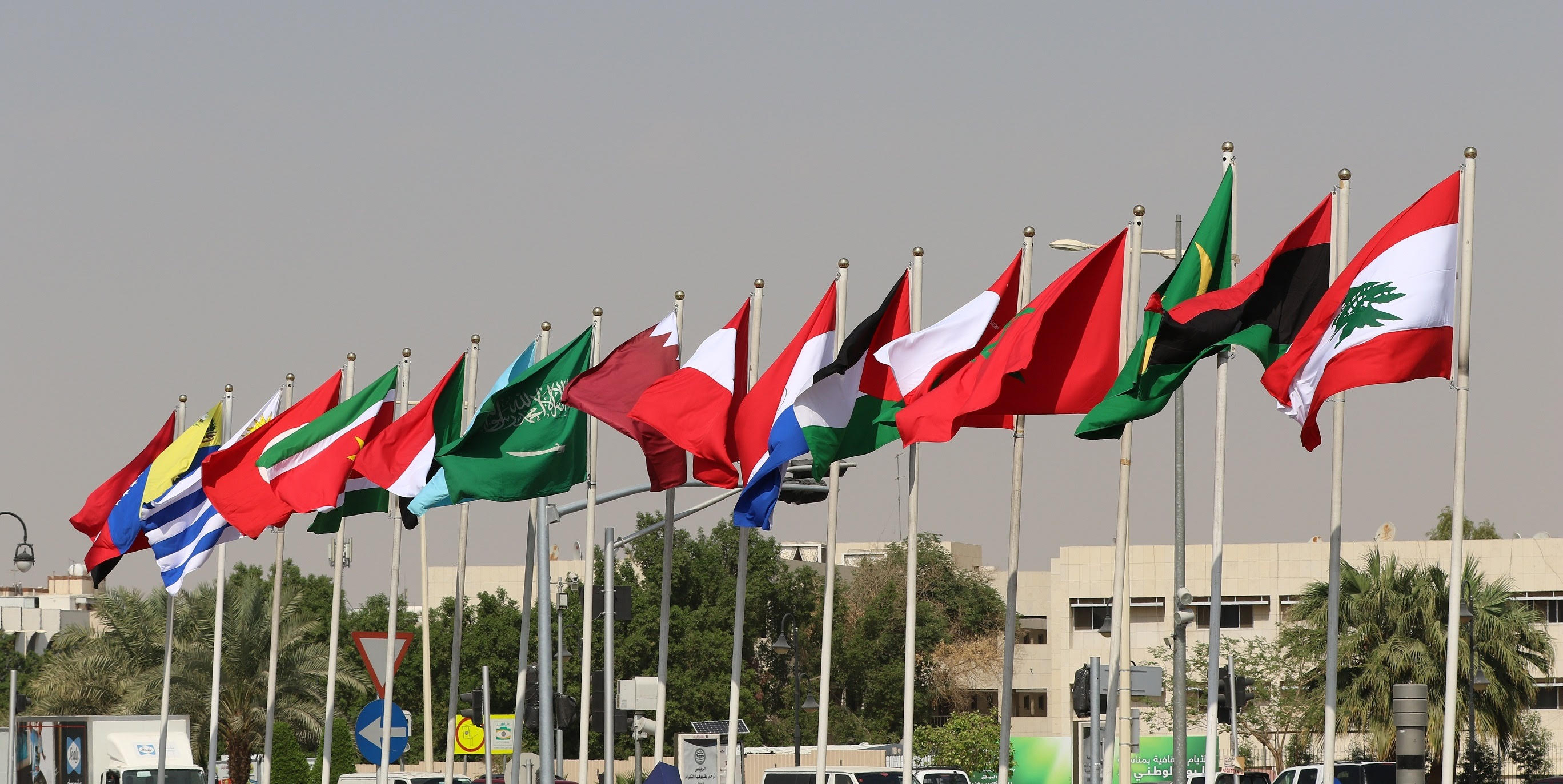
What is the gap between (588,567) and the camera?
23.9m

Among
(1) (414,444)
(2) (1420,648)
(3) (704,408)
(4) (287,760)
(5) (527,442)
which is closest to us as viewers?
(3) (704,408)

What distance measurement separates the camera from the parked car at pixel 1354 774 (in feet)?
118

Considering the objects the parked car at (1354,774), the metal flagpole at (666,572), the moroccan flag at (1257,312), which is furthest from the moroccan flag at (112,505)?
the parked car at (1354,774)

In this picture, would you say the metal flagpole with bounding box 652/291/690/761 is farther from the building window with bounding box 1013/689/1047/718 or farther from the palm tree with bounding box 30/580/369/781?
the building window with bounding box 1013/689/1047/718

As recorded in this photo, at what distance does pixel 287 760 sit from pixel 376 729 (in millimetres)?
28682

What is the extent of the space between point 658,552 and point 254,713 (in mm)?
21582

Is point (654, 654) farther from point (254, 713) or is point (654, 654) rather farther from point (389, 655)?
point (389, 655)

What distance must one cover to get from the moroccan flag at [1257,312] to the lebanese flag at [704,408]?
16.3 feet

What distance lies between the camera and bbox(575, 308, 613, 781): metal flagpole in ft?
72.5

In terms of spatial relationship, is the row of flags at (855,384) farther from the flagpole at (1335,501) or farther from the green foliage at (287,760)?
the green foliage at (287,760)

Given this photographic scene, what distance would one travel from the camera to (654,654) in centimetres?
6662

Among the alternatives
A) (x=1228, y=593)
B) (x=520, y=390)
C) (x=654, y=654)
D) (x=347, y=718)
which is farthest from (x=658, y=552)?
(x=520, y=390)

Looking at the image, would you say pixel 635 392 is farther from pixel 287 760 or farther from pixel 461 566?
pixel 287 760

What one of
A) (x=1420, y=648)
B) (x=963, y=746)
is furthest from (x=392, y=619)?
(x=963, y=746)
